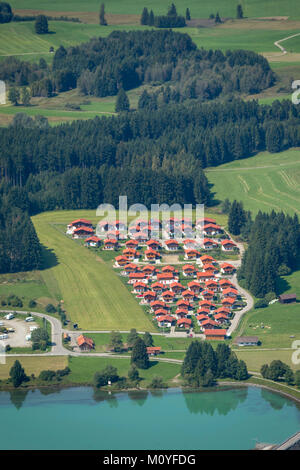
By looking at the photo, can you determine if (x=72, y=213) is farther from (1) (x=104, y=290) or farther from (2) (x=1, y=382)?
(2) (x=1, y=382)

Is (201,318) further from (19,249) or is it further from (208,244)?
(19,249)

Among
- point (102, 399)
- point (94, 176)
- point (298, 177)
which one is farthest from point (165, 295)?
point (298, 177)

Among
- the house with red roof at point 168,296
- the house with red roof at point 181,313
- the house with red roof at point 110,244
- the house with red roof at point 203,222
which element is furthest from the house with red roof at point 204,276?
the house with red roof at point 203,222

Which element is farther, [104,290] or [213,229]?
[213,229]

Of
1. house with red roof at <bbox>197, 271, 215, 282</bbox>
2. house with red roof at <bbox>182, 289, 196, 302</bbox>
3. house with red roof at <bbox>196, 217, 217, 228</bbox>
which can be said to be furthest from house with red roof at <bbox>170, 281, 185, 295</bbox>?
house with red roof at <bbox>196, 217, 217, 228</bbox>

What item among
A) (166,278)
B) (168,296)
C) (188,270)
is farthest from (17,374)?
(188,270)

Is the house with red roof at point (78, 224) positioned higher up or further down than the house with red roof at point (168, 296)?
higher up

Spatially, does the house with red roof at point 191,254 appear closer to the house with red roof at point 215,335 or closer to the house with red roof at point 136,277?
the house with red roof at point 136,277
